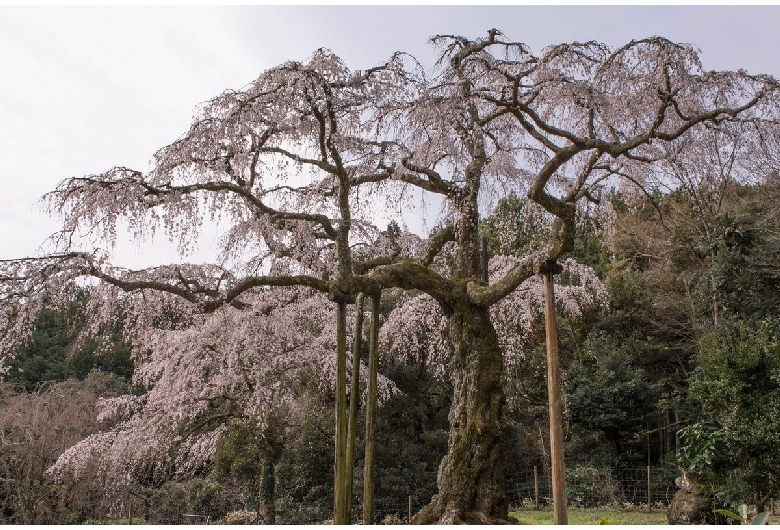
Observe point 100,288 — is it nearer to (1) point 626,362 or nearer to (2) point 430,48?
(2) point 430,48

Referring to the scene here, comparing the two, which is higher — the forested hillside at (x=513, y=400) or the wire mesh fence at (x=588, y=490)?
the forested hillside at (x=513, y=400)

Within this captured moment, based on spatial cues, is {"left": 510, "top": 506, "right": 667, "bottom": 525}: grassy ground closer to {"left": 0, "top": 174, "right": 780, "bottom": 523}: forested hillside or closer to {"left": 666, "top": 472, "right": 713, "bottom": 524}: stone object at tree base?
{"left": 666, "top": 472, "right": 713, "bottom": 524}: stone object at tree base

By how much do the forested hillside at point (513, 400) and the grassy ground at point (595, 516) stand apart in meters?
1.17

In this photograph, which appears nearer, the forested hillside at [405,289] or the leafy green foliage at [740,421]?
the forested hillside at [405,289]

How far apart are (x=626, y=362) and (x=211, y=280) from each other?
365 inches

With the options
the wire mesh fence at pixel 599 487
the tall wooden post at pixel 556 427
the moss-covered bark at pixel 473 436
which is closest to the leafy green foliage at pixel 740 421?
the wire mesh fence at pixel 599 487

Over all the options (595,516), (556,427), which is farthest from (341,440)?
(595,516)

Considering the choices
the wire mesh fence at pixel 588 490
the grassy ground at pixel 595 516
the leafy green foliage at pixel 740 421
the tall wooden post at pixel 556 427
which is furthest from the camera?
the wire mesh fence at pixel 588 490

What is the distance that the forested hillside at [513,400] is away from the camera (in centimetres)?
795

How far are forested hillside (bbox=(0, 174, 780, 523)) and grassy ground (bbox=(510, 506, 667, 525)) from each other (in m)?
1.17

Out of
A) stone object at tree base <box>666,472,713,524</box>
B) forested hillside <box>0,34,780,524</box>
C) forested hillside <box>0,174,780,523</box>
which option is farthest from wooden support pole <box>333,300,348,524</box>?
stone object at tree base <box>666,472,713,524</box>

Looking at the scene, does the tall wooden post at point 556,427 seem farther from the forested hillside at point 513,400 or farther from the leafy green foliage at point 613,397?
the leafy green foliage at point 613,397

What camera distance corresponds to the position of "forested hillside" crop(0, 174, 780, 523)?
7953 millimetres

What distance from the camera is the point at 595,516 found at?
9234mm
